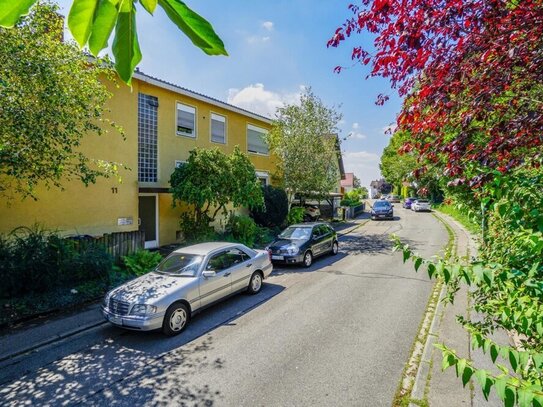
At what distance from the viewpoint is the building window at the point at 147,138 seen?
14.0 metres

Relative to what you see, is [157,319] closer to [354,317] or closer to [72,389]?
[72,389]

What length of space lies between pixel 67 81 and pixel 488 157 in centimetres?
846

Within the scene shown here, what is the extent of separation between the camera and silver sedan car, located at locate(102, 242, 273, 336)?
6.48 metres

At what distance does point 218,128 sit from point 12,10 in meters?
17.7

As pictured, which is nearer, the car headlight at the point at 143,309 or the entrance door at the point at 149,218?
→ the car headlight at the point at 143,309

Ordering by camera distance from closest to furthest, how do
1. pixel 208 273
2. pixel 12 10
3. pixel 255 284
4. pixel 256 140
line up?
pixel 12 10, pixel 208 273, pixel 255 284, pixel 256 140

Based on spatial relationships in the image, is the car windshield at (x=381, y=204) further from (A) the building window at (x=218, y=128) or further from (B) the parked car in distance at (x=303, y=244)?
(A) the building window at (x=218, y=128)

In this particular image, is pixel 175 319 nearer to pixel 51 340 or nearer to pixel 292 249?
pixel 51 340

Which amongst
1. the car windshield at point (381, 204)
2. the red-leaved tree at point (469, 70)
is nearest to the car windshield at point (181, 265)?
the red-leaved tree at point (469, 70)

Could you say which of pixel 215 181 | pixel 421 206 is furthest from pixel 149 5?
pixel 421 206

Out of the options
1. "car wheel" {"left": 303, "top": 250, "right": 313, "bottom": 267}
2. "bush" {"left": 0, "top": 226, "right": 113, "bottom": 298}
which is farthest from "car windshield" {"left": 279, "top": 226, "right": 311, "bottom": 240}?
"bush" {"left": 0, "top": 226, "right": 113, "bottom": 298}

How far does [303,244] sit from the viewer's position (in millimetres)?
12570

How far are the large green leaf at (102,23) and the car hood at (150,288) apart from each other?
6301 mm

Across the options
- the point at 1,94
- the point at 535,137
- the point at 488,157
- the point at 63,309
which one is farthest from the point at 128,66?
the point at 63,309
